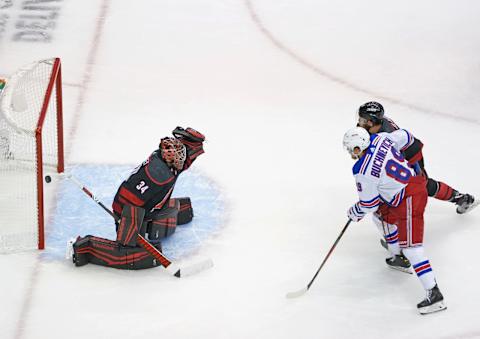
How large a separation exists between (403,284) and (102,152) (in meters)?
1.80

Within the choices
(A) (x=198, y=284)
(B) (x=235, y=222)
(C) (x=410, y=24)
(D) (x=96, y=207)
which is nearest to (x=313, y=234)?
(B) (x=235, y=222)

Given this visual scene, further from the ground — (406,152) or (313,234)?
(406,152)

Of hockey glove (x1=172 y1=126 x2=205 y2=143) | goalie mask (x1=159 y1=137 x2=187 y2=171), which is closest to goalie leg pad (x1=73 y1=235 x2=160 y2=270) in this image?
goalie mask (x1=159 y1=137 x2=187 y2=171)

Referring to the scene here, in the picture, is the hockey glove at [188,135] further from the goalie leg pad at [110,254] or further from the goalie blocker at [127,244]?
the goalie leg pad at [110,254]

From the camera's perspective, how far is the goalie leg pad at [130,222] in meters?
4.36

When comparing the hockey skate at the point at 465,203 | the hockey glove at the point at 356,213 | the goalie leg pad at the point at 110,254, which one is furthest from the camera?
the hockey skate at the point at 465,203

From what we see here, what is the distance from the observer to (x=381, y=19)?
23.2 ft

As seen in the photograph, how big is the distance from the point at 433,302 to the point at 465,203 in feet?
2.74

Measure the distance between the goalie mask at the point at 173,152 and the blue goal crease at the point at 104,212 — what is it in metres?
0.46

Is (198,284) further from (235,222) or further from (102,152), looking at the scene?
(102,152)

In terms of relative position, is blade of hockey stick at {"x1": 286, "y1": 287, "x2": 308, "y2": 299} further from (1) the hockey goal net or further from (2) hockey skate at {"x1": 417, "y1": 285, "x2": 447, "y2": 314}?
(1) the hockey goal net

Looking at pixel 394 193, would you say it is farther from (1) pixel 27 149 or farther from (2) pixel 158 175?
(1) pixel 27 149

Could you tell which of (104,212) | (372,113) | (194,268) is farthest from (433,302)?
(104,212)

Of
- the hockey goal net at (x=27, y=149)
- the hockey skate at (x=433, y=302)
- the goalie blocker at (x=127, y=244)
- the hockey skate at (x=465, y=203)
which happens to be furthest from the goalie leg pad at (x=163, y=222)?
the hockey skate at (x=465, y=203)
